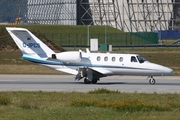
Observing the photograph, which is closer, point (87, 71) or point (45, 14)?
point (87, 71)

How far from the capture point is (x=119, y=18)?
114 m

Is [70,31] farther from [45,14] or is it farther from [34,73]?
[34,73]

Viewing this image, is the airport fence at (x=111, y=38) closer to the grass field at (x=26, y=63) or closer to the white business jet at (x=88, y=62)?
the grass field at (x=26, y=63)

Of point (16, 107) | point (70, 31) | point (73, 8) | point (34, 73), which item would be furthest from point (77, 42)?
point (16, 107)

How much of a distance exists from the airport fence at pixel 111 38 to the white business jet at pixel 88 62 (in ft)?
168

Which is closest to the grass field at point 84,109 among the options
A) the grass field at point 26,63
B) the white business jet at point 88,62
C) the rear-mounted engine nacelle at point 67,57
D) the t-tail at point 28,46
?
the rear-mounted engine nacelle at point 67,57

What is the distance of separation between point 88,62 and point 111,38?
2322 inches

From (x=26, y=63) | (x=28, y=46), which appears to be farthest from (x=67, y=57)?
(x=26, y=63)

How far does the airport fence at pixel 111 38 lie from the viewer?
91.4 meters

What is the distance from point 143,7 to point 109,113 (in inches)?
3654

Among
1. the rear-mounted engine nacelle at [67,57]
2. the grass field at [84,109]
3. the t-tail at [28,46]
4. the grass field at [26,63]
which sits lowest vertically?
the grass field at [84,109]

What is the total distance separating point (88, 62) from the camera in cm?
3775

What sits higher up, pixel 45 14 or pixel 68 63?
pixel 45 14

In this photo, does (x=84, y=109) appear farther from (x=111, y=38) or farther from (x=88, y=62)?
(x=111, y=38)
